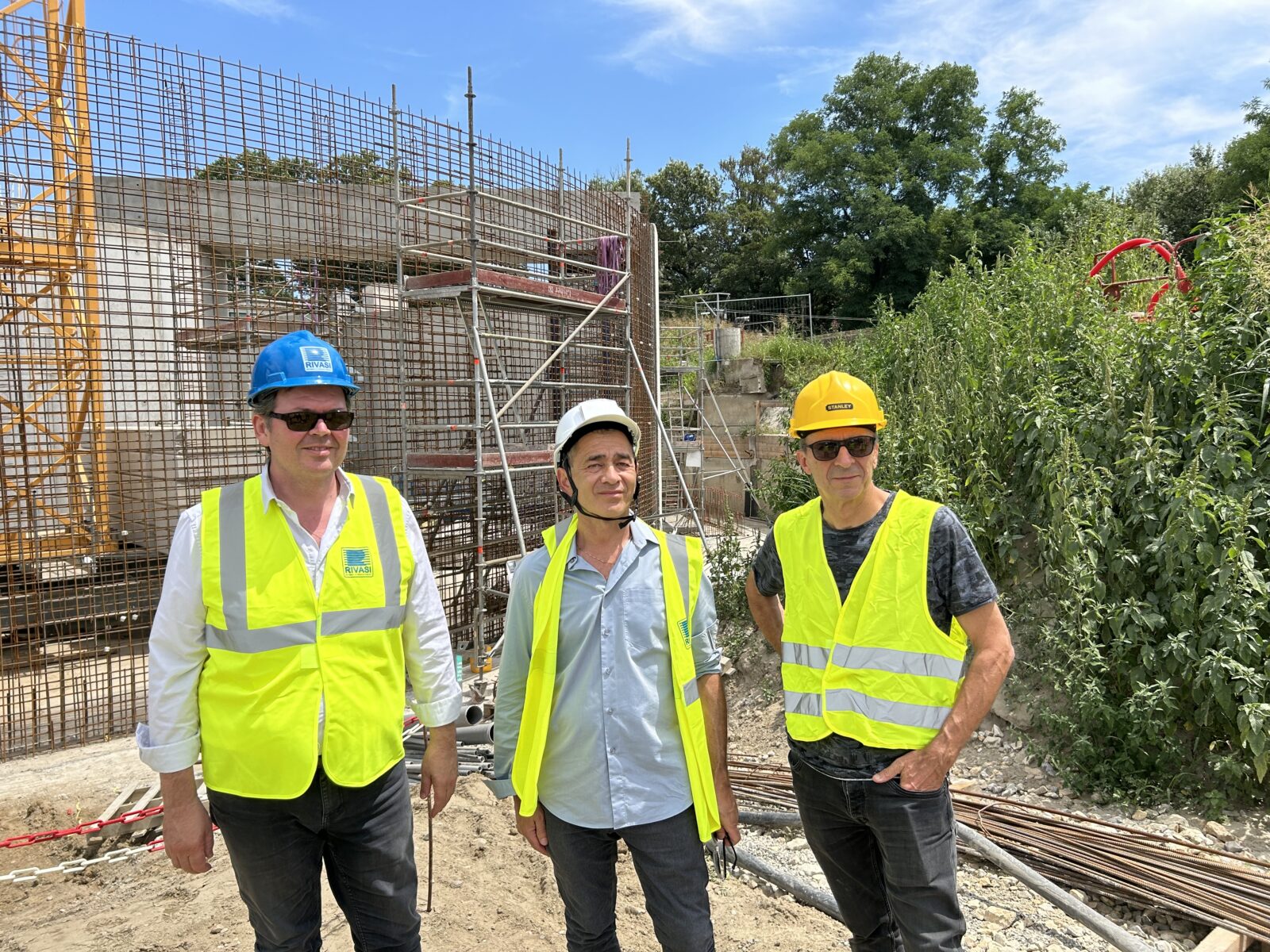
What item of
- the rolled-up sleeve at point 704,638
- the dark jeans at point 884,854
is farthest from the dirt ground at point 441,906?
the rolled-up sleeve at point 704,638

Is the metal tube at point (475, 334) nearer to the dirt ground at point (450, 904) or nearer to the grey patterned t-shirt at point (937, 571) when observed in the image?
the dirt ground at point (450, 904)

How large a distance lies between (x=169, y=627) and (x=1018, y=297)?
337 inches

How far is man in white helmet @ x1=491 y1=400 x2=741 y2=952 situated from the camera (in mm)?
2207

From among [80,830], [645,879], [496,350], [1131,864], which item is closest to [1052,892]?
[1131,864]

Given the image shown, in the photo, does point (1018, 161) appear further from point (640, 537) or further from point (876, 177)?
point (640, 537)

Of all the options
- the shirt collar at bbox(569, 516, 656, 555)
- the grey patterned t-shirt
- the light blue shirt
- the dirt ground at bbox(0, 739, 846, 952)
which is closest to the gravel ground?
Result: the dirt ground at bbox(0, 739, 846, 952)

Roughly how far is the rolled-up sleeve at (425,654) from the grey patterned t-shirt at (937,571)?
114 centimetres


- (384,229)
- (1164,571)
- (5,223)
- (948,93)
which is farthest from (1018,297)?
(948,93)

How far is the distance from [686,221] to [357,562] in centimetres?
3833

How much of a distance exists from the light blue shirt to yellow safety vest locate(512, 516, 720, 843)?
0.09 feet

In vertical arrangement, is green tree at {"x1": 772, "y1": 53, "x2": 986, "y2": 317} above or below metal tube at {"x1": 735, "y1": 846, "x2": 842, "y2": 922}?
above

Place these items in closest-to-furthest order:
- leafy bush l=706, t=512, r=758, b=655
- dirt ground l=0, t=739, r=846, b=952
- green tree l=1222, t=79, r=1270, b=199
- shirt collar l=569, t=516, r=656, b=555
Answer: shirt collar l=569, t=516, r=656, b=555 < dirt ground l=0, t=739, r=846, b=952 < leafy bush l=706, t=512, r=758, b=655 < green tree l=1222, t=79, r=1270, b=199

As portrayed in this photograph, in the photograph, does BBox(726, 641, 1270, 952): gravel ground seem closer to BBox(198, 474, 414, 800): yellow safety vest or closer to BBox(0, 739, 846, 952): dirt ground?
BBox(0, 739, 846, 952): dirt ground

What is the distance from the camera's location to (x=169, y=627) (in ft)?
7.11
